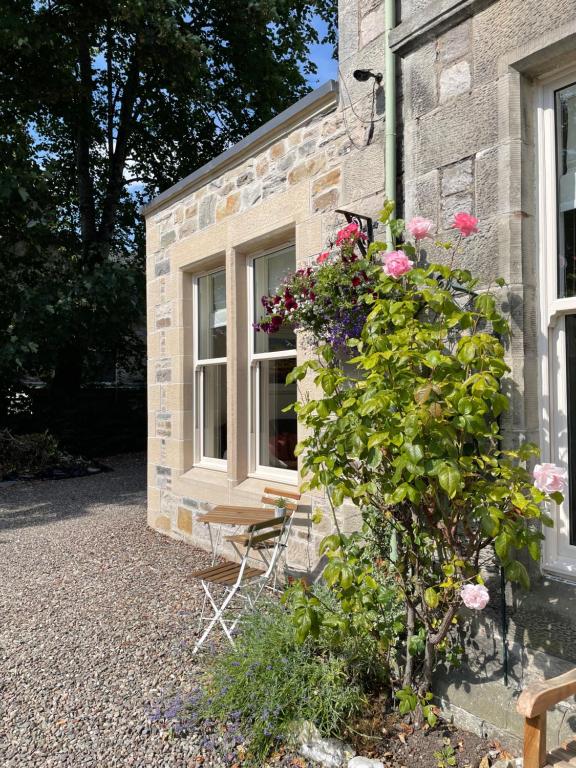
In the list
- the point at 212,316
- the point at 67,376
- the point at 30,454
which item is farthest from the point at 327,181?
the point at 67,376

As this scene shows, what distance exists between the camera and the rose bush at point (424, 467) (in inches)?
90.7

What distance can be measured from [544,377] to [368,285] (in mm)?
1020

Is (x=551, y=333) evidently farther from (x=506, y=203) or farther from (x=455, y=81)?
(x=455, y=81)

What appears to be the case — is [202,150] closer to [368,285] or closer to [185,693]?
[368,285]

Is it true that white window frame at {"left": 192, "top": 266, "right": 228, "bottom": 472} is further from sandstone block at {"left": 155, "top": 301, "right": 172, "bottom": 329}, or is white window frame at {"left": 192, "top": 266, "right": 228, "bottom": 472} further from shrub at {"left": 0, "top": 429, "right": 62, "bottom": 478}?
shrub at {"left": 0, "top": 429, "right": 62, "bottom": 478}

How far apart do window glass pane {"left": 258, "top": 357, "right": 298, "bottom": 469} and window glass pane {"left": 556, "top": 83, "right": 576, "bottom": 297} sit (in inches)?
90.9

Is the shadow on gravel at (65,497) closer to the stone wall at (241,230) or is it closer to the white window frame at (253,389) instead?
the stone wall at (241,230)

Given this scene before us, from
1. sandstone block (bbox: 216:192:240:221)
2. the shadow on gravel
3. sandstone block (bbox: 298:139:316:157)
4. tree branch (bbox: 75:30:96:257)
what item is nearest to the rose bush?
sandstone block (bbox: 298:139:316:157)

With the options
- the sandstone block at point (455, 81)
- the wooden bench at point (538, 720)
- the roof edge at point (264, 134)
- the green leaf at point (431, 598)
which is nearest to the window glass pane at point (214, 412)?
the roof edge at point (264, 134)

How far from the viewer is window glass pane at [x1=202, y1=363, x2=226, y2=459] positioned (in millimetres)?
5562

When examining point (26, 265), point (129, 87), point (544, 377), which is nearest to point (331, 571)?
point (544, 377)

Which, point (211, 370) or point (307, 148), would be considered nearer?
point (307, 148)

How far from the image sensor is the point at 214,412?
5684mm

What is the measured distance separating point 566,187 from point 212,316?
11.7 feet
